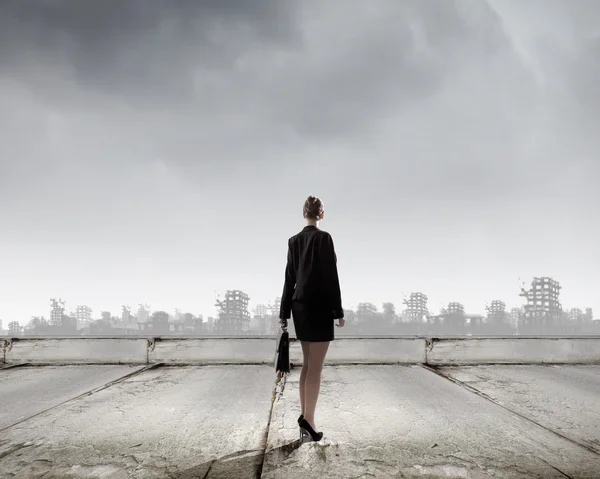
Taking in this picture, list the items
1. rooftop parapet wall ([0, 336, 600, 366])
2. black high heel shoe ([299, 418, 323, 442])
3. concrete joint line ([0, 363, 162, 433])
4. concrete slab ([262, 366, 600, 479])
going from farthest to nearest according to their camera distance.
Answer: rooftop parapet wall ([0, 336, 600, 366]) → concrete joint line ([0, 363, 162, 433]) → black high heel shoe ([299, 418, 323, 442]) → concrete slab ([262, 366, 600, 479])

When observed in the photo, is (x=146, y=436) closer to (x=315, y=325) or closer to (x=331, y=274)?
(x=315, y=325)

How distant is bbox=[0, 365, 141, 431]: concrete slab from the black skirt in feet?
8.07

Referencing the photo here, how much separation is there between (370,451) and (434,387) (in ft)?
7.15

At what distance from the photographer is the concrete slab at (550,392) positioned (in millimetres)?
2738

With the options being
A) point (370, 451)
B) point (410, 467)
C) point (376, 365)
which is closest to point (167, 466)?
point (370, 451)

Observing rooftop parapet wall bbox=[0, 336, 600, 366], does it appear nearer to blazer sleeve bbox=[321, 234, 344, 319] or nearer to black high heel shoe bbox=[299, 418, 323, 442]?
black high heel shoe bbox=[299, 418, 323, 442]

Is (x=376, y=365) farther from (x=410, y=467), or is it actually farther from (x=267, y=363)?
(x=410, y=467)

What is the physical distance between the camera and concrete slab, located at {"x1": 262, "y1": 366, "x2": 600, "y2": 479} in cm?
194

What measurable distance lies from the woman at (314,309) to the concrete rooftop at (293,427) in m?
0.28

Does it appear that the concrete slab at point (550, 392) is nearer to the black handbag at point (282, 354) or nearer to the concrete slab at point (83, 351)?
the black handbag at point (282, 354)

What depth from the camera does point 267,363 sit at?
566 cm

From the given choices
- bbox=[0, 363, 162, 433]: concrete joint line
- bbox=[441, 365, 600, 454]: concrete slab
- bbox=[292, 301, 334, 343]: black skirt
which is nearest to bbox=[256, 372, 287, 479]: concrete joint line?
bbox=[292, 301, 334, 343]: black skirt

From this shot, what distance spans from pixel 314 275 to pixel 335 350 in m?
3.69

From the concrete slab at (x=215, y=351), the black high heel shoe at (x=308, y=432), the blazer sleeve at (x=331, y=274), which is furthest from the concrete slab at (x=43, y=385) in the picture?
the blazer sleeve at (x=331, y=274)
